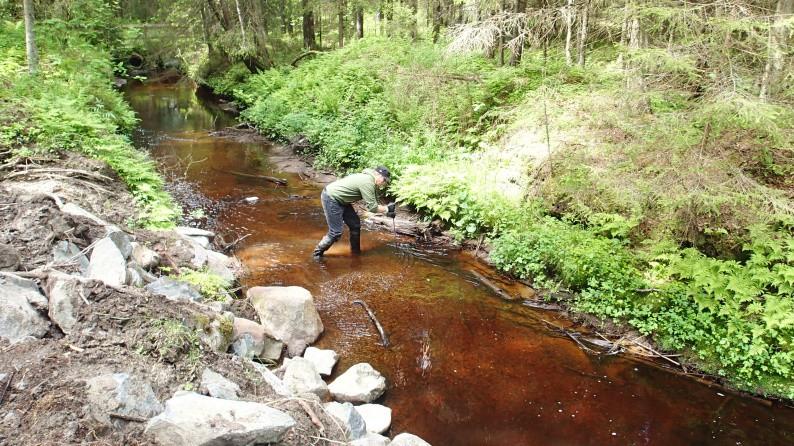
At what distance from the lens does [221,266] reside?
7590mm

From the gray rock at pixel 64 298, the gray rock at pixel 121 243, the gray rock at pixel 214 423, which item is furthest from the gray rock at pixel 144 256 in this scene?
the gray rock at pixel 214 423

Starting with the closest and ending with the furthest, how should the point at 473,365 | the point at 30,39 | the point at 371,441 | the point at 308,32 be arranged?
the point at 371,441 → the point at 473,365 → the point at 30,39 → the point at 308,32

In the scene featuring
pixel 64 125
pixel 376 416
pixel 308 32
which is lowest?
pixel 376 416

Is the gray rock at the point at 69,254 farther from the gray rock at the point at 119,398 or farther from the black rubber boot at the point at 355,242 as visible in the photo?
the black rubber boot at the point at 355,242

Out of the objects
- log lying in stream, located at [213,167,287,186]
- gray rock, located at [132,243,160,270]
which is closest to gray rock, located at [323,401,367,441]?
gray rock, located at [132,243,160,270]

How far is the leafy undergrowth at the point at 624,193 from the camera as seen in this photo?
20.7 ft

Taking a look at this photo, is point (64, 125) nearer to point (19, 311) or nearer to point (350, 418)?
point (19, 311)

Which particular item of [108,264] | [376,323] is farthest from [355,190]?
[108,264]

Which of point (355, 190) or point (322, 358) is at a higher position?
point (355, 190)

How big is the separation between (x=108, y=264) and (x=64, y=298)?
3.07 feet

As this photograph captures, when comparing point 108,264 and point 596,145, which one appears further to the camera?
point 596,145

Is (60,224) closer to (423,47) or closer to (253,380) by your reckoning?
(253,380)

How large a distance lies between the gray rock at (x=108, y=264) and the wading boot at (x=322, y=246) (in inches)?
142

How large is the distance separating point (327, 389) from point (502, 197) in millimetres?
5607
